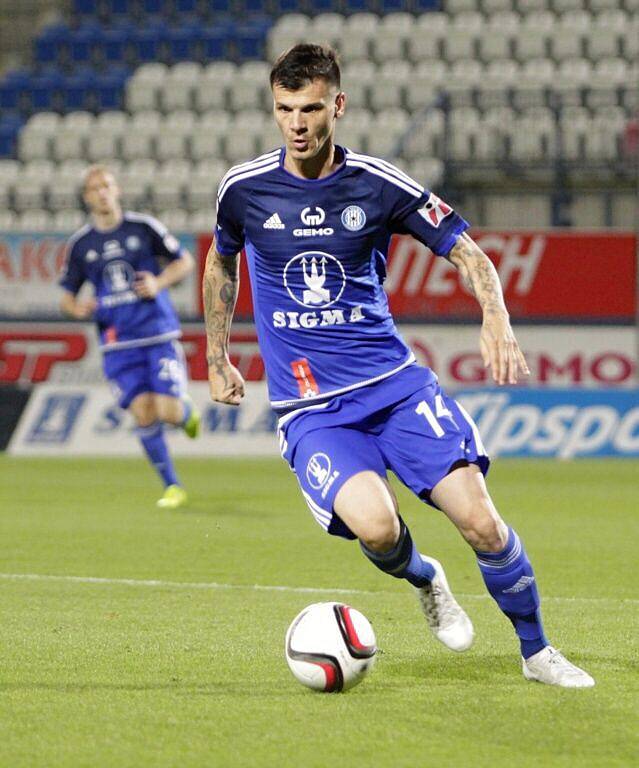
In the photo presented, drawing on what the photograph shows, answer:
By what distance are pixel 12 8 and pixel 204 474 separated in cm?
1412

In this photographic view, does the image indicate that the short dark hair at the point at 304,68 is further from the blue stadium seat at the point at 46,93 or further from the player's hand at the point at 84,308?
the blue stadium seat at the point at 46,93

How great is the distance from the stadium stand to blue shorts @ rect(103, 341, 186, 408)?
26.7 ft

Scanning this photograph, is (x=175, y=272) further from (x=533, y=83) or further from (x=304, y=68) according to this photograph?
(x=533, y=83)

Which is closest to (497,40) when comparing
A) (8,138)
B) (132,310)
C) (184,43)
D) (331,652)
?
(184,43)

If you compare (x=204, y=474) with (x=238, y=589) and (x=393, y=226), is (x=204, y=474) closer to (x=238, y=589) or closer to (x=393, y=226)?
(x=238, y=589)

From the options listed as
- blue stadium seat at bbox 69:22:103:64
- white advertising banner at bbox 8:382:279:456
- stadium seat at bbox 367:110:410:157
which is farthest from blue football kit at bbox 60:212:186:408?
blue stadium seat at bbox 69:22:103:64

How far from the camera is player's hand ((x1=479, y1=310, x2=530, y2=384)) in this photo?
483 cm

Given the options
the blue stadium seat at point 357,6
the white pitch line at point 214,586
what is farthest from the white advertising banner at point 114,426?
the white pitch line at point 214,586

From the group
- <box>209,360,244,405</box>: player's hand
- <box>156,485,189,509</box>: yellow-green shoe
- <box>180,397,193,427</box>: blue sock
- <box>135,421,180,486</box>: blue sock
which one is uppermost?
<box>209,360,244,405</box>: player's hand

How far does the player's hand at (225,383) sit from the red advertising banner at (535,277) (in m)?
12.8

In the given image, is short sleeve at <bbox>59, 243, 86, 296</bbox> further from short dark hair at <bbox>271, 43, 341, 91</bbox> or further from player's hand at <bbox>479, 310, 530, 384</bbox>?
player's hand at <bbox>479, 310, 530, 384</bbox>

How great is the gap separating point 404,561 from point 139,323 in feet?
22.4

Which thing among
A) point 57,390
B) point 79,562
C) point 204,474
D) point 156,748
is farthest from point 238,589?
point 57,390

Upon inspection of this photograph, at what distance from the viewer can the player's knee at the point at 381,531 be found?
510cm
